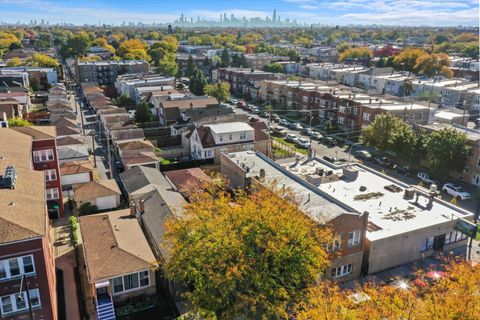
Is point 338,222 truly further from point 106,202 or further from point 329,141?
point 329,141

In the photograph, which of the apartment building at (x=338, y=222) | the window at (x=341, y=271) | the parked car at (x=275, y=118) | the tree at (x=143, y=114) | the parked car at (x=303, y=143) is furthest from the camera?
the parked car at (x=275, y=118)

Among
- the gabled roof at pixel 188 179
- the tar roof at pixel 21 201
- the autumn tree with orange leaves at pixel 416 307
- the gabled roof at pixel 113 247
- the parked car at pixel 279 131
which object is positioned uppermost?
the tar roof at pixel 21 201

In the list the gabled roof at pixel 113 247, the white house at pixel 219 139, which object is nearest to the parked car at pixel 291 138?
the white house at pixel 219 139

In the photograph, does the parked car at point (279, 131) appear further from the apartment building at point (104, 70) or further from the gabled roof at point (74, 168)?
the apartment building at point (104, 70)

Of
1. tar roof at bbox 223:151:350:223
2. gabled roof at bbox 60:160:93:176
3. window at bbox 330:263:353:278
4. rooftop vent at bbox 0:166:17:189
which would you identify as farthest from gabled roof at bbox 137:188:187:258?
window at bbox 330:263:353:278

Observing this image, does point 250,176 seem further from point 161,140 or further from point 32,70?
point 32,70

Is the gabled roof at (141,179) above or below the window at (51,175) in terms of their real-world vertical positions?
below

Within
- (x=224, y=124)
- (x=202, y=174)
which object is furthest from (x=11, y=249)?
(x=224, y=124)
